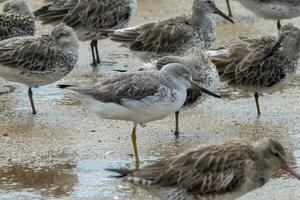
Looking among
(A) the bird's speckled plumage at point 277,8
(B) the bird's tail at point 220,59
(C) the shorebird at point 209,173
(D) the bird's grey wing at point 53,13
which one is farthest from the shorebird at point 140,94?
(A) the bird's speckled plumage at point 277,8

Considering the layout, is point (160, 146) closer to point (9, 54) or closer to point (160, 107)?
point (160, 107)

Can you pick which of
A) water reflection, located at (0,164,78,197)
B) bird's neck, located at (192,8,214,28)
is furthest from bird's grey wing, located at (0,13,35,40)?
water reflection, located at (0,164,78,197)

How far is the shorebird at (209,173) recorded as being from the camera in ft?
24.1

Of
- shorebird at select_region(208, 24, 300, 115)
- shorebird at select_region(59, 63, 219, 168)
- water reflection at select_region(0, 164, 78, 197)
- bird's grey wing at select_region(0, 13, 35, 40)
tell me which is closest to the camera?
water reflection at select_region(0, 164, 78, 197)

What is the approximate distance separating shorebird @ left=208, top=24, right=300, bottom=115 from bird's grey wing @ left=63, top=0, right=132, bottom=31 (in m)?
2.60

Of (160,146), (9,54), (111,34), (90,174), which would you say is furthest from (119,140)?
(111,34)

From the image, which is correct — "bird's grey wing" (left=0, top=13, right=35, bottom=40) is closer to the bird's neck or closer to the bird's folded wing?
the bird's folded wing

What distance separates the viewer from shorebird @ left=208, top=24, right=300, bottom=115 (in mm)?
10883

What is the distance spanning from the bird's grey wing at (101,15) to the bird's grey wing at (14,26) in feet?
2.40

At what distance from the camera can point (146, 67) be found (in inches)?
413

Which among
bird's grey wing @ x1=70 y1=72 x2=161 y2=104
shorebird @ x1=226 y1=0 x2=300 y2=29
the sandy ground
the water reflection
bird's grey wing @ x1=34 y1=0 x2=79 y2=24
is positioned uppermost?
bird's grey wing @ x1=70 y1=72 x2=161 y2=104

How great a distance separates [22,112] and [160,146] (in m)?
Answer: 2.03

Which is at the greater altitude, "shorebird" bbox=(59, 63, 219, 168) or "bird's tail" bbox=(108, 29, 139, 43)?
"shorebird" bbox=(59, 63, 219, 168)

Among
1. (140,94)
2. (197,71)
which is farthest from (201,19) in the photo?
(140,94)
